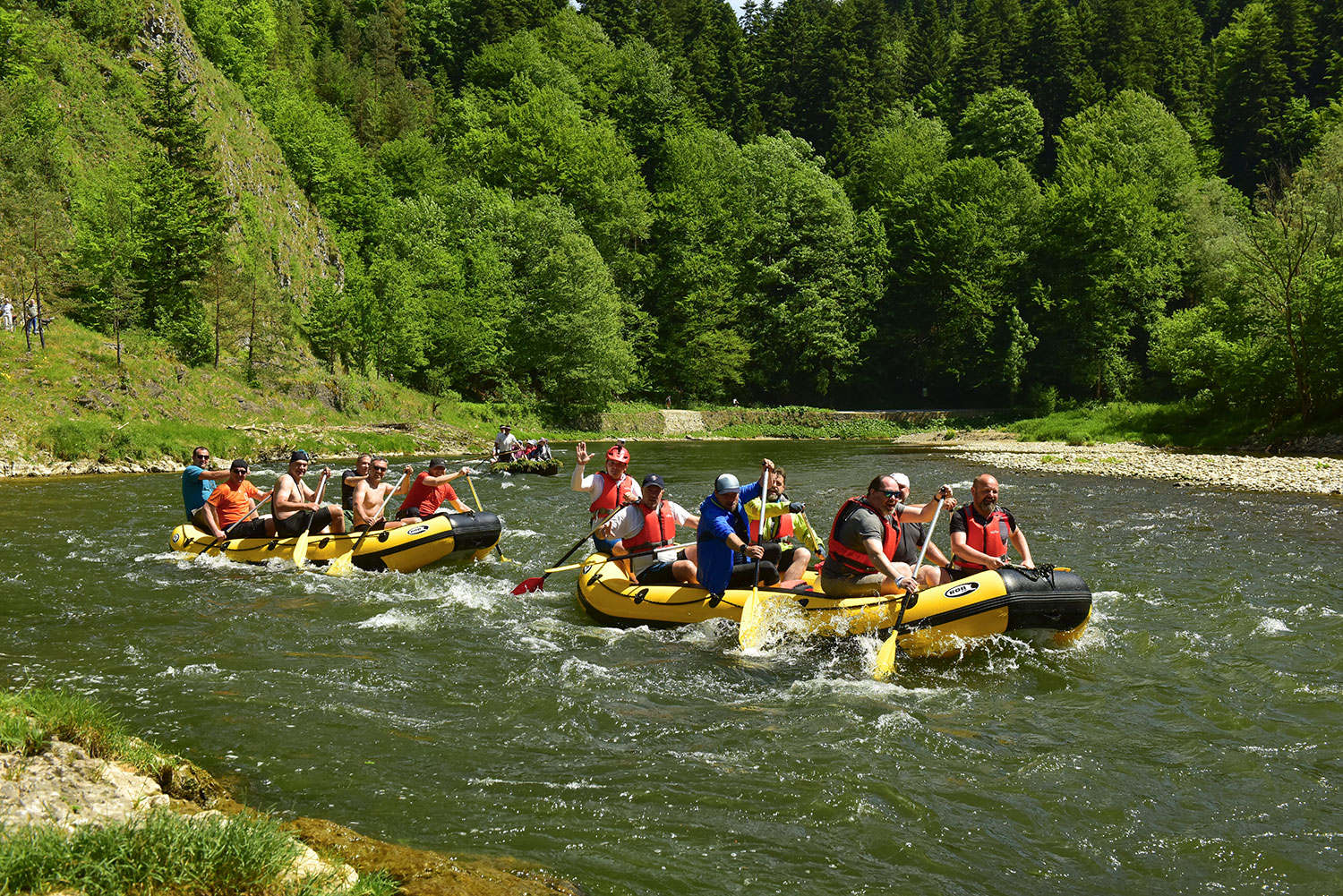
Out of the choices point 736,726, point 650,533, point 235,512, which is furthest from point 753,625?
point 235,512

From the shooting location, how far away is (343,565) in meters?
11.7

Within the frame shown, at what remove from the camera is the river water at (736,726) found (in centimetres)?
470

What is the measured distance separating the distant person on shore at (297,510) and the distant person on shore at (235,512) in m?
0.24

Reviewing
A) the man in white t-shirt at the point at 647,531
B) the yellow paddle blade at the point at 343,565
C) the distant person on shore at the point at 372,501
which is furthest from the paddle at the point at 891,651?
the yellow paddle blade at the point at 343,565

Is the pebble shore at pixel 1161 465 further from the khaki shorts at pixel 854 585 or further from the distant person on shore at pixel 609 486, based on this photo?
the distant person on shore at pixel 609 486

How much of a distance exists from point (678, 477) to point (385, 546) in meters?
12.5

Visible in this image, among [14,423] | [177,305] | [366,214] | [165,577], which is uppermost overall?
[366,214]

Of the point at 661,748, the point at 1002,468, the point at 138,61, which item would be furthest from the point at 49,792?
the point at 138,61

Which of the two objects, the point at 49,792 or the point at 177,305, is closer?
the point at 49,792

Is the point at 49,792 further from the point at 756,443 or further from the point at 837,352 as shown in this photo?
the point at 837,352

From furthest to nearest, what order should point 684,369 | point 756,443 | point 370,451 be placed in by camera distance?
1. point 684,369
2. point 756,443
3. point 370,451

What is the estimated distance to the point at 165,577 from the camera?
11391 millimetres

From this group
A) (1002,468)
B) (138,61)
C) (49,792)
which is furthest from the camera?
(138,61)

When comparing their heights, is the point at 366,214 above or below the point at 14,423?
Result: above
